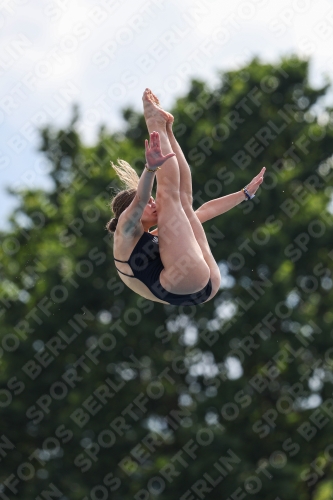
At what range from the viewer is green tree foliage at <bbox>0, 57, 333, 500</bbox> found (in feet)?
37.0

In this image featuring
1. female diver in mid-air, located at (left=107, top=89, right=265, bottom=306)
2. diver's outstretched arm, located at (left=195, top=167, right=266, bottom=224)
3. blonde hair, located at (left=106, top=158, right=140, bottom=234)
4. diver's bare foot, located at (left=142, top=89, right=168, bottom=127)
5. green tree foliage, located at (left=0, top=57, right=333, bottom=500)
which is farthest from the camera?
green tree foliage, located at (left=0, top=57, right=333, bottom=500)

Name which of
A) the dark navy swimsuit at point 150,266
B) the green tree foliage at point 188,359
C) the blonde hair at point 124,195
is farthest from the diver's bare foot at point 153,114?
the green tree foliage at point 188,359

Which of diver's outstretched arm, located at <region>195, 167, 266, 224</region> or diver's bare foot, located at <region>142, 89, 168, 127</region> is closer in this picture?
diver's bare foot, located at <region>142, 89, 168, 127</region>

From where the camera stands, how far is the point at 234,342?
448 inches

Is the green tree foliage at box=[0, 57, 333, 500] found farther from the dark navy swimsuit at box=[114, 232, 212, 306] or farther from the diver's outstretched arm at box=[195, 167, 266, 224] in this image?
the dark navy swimsuit at box=[114, 232, 212, 306]

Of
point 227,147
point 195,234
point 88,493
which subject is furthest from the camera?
point 227,147

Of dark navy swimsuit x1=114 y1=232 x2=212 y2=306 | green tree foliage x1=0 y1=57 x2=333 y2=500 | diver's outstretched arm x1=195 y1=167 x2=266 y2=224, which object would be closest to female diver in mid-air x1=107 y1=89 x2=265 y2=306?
dark navy swimsuit x1=114 y1=232 x2=212 y2=306

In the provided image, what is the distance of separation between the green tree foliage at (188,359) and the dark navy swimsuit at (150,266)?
665cm

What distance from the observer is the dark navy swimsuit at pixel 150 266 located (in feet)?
14.8

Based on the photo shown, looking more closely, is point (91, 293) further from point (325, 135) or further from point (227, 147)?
point (325, 135)

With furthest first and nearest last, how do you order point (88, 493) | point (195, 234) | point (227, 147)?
point (227, 147), point (88, 493), point (195, 234)

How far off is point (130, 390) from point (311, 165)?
4.63m

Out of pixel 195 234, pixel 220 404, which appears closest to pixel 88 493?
Result: pixel 220 404

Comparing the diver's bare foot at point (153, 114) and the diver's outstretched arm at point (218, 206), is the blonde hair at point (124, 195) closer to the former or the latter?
the diver's bare foot at point (153, 114)
